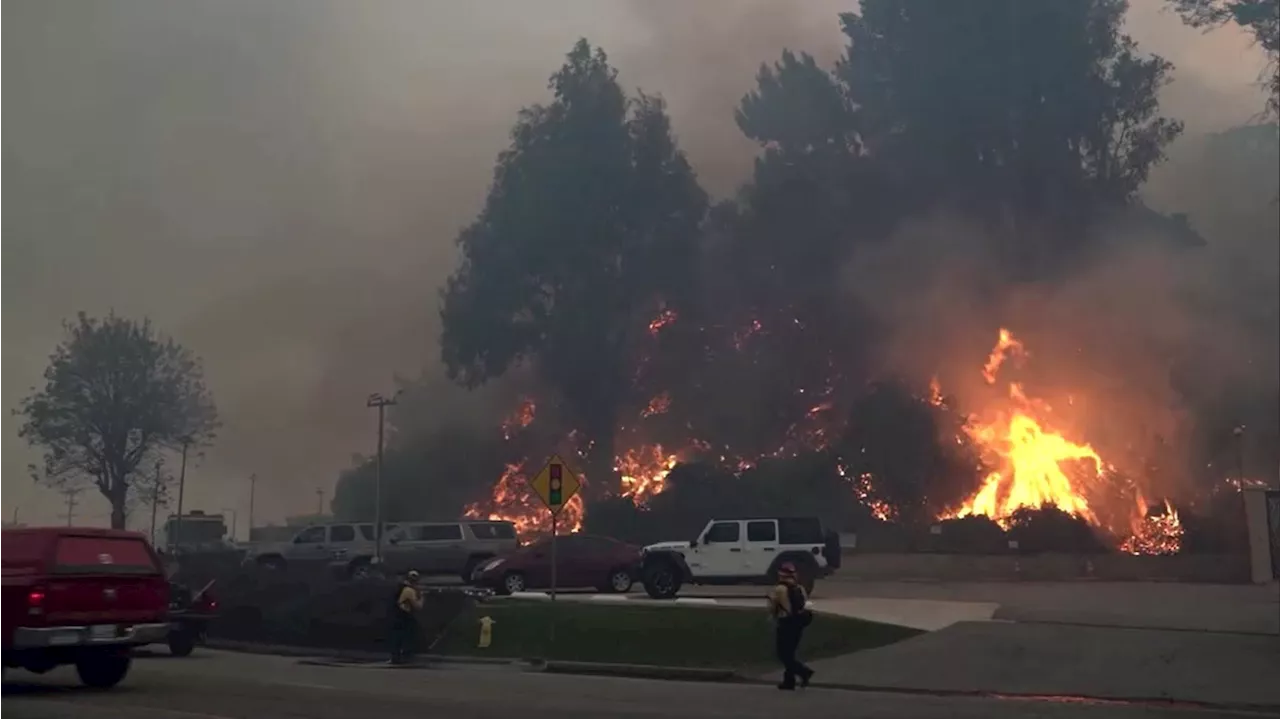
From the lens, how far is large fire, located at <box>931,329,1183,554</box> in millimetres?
46750

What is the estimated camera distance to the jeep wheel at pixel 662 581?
28453 mm

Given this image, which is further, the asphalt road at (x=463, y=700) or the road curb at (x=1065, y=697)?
the road curb at (x=1065, y=697)

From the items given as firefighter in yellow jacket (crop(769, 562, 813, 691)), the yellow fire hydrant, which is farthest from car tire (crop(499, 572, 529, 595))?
firefighter in yellow jacket (crop(769, 562, 813, 691))

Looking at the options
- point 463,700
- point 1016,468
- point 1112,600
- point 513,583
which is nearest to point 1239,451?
point 1016,468

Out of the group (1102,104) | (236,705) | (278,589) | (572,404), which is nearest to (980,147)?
(1102,104)

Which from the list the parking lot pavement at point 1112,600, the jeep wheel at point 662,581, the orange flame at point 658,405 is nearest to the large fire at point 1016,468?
the orange flame at point 658,405

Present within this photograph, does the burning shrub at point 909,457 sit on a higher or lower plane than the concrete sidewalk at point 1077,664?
higher

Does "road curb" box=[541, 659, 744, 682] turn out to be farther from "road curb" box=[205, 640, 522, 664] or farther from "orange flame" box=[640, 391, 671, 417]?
"orange flame" box=[640, 391, 671, 417]

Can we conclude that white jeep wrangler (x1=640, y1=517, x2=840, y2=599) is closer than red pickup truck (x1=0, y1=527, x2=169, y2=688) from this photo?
No

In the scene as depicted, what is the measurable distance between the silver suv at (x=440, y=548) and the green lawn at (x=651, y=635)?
13254mm

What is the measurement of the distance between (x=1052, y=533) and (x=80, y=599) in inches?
1446

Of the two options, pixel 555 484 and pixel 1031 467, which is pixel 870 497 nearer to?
pixel 1031 467

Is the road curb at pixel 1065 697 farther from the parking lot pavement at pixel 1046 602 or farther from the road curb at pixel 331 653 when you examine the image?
the road curb at pixel 331 653

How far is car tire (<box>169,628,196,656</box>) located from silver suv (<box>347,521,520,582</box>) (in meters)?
14.6
